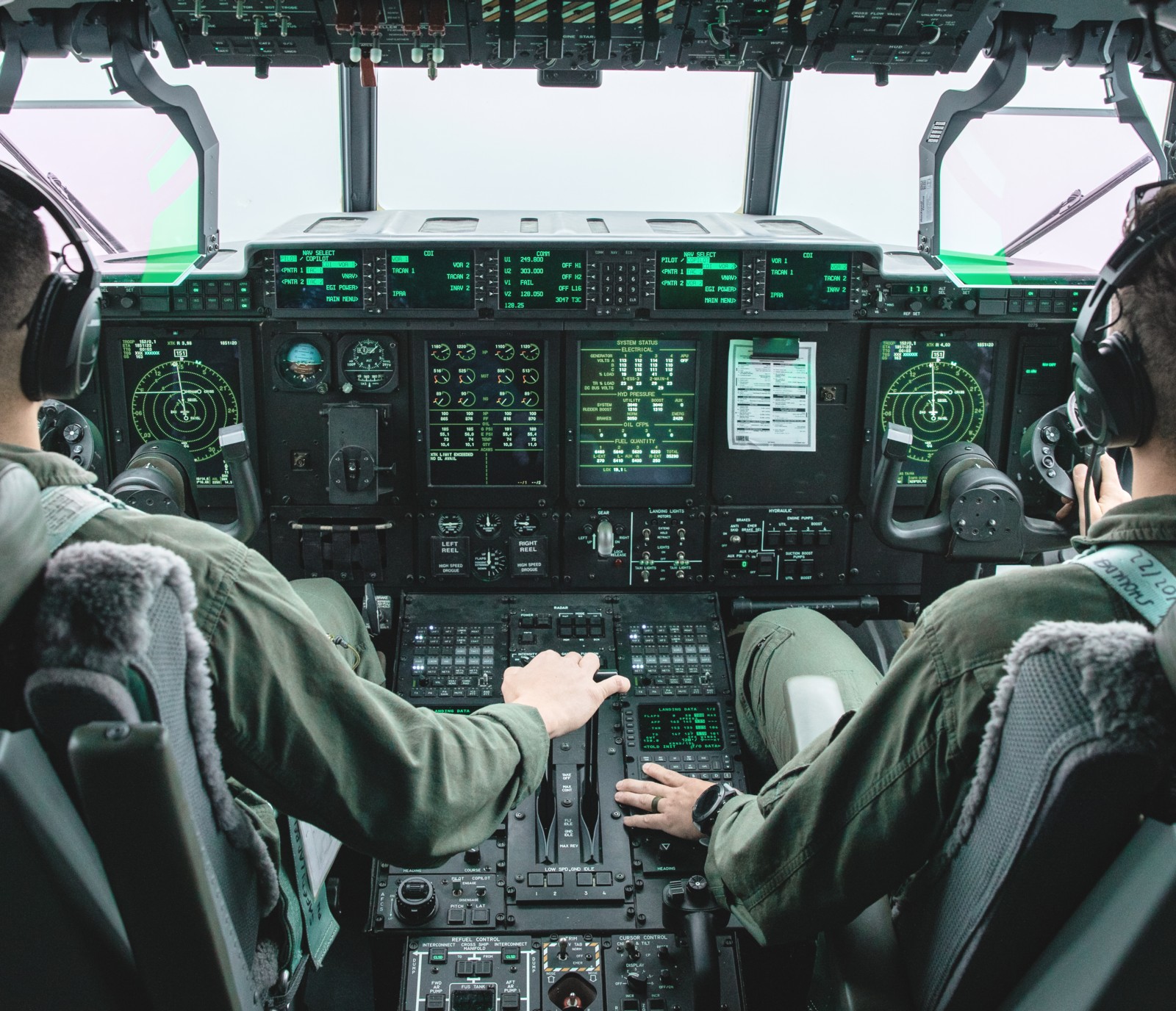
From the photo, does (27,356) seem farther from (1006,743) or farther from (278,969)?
(1006,743)

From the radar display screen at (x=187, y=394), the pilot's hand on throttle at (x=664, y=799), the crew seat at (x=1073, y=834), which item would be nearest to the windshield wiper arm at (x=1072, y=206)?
the pilot's hand on throttle at (x=664, y=799)

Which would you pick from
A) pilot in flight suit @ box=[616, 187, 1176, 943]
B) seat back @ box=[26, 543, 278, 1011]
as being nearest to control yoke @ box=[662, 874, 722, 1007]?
pilot in flight suit @ box=[616, 187, 1176, 943]

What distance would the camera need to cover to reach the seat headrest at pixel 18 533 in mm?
837

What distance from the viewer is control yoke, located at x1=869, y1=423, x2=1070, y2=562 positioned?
237cm

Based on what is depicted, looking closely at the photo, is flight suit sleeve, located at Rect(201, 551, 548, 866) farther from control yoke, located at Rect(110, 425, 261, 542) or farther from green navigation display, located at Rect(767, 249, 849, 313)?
green navigation display, located at Rect(767, 249, 849, 313)

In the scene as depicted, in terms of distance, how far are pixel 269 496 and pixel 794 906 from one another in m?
1.72

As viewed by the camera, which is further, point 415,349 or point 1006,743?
point 415,349

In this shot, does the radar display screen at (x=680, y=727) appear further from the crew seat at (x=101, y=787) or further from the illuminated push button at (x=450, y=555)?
the crew seat at (x=101, y=787)

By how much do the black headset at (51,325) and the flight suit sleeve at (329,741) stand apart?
0.29 m

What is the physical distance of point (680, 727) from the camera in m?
2.29

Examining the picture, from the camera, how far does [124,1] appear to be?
2.21 m

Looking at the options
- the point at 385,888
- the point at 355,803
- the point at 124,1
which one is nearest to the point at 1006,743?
the point at 355,803

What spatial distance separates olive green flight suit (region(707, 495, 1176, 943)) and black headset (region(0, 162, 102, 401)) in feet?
3.33

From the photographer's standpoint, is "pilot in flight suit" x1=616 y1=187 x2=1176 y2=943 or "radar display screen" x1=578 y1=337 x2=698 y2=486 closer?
"pilot in flight suit" x1=616 y1=187 x2=1176 y2=943
